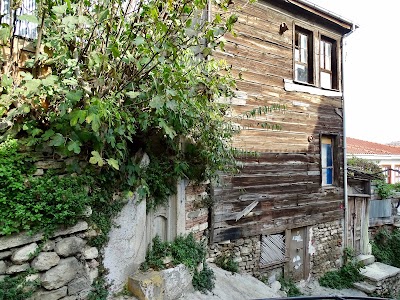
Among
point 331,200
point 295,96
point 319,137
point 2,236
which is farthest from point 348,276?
point 2,236

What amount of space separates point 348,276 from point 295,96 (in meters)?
5.11

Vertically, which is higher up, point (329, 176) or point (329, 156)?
point (329, 156)

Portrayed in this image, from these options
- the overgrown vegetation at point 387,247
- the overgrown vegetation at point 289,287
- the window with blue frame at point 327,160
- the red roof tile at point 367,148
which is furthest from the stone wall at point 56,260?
the red roof tile at point 367,148

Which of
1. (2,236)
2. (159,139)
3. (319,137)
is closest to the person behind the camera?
(2,236)

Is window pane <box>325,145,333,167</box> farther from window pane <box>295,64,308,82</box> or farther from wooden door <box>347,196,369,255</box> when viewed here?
window pane <box>295,64,308,82</box>

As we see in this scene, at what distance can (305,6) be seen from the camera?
7.11 metres

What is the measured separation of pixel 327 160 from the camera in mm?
8242

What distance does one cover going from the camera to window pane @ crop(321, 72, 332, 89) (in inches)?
318

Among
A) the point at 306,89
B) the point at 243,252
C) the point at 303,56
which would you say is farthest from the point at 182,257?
the point at 303,56

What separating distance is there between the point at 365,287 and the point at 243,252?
12.6 ft

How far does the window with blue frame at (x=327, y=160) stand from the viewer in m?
8.10

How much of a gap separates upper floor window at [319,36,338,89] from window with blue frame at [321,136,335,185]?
59.3 inches

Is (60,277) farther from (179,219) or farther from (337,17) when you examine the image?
(337,17)

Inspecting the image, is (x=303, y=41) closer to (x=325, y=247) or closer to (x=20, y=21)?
(x=325, y=247)
